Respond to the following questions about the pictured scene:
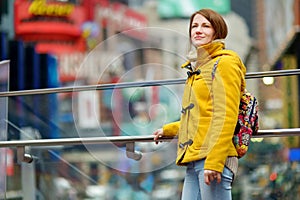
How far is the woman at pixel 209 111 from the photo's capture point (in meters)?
3.69

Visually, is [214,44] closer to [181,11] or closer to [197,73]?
[197,73]

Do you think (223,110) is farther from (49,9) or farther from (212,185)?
(49,9)

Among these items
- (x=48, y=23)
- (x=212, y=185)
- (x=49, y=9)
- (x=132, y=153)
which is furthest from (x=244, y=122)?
(x=48, y=23)

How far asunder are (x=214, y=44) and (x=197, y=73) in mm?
162

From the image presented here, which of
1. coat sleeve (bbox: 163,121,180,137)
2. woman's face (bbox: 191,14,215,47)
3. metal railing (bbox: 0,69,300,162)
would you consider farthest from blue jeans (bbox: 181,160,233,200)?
metal railing (bbox: 0,69,300,162)

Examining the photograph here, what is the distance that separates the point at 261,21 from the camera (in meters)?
39.7

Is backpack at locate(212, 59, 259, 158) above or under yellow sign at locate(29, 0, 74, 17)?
under

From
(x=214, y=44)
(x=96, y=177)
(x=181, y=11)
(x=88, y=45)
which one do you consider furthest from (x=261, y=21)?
(x=214, y=44)

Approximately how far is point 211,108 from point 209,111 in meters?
0.02

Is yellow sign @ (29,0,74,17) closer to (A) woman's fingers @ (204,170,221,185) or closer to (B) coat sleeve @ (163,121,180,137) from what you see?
(B) coat sleeve @ (163,121,180,137)

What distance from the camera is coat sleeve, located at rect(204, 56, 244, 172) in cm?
367

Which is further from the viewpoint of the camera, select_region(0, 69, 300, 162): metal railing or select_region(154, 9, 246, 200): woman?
select_region(0, 69, 300, 162): metal railing

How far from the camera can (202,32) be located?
12.9ft

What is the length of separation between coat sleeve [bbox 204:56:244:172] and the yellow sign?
23180 millimetres
